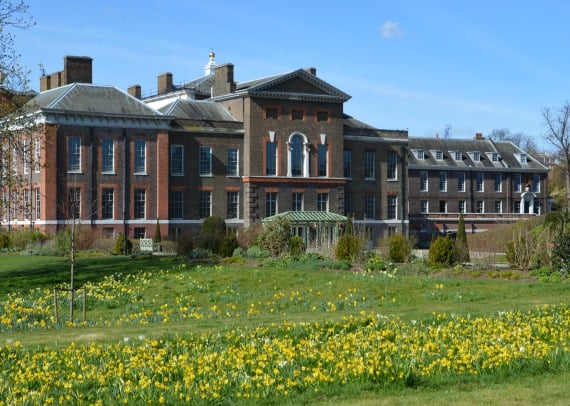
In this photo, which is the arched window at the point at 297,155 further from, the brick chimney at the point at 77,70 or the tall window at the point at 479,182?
the tall window at the point at 479,182

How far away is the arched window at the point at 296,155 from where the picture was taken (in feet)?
219

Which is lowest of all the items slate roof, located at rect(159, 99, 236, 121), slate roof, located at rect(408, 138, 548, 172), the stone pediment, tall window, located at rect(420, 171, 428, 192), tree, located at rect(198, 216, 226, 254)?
tree, located at rect(198, 216, 226, 254)

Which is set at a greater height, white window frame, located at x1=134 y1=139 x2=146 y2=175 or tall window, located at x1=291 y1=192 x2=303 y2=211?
white window frame, located at x1=134 y1=139 x2=146 y2=175

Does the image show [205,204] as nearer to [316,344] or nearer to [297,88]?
[297,88]

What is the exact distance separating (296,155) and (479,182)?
26.8 meters

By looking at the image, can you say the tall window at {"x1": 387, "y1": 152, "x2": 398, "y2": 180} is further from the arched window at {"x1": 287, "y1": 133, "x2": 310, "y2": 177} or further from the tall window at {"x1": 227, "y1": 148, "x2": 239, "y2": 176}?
the tall window at {"x1": 227, "y1": 148, "x2": 239, "y2": 176}

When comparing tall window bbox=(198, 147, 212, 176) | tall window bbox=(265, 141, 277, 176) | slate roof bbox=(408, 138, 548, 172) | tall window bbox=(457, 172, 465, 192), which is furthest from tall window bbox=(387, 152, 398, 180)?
tall window bbox=(457, 172, 465, 192)

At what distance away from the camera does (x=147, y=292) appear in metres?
27.3

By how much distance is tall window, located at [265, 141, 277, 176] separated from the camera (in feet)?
216

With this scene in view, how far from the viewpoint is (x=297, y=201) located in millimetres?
66625

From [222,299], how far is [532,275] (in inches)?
393

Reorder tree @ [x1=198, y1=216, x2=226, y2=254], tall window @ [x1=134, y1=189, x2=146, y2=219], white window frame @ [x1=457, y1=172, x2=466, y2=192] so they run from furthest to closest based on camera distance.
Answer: white window frame @ [x1=457, y1=172, x2=466, y2=192] < tall window @ [x1=134, y1=189, x2=146, y2=219] < tree @ [x1=198, y1=216, x2=226, y2=254]

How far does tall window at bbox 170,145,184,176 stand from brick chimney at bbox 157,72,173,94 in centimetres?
1251

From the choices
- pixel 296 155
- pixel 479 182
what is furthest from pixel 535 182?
pixel 296 155
